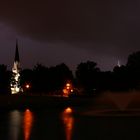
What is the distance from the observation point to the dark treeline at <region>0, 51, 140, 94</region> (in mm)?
127562

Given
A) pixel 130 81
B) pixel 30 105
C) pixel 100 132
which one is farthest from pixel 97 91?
pixel 100 132

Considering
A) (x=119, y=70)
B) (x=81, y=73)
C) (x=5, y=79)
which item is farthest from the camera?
(x=81, y=73)

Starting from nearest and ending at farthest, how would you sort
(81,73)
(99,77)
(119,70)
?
1. (119,70)
2. (99,77)
3. (81,73)

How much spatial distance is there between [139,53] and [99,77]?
16.4m

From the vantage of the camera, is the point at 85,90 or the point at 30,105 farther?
the point at 85,90

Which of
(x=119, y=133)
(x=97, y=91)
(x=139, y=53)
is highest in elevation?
(x=139, y=53)

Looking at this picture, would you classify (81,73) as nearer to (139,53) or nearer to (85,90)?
(85,90)

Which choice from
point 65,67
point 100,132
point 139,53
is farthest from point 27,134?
point 65,67

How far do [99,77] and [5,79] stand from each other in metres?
39.8

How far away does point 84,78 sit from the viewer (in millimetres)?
161125

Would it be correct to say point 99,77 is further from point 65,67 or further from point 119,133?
point 119,133

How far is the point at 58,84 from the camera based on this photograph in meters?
155

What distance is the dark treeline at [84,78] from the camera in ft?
419

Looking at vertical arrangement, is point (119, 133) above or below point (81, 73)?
below
